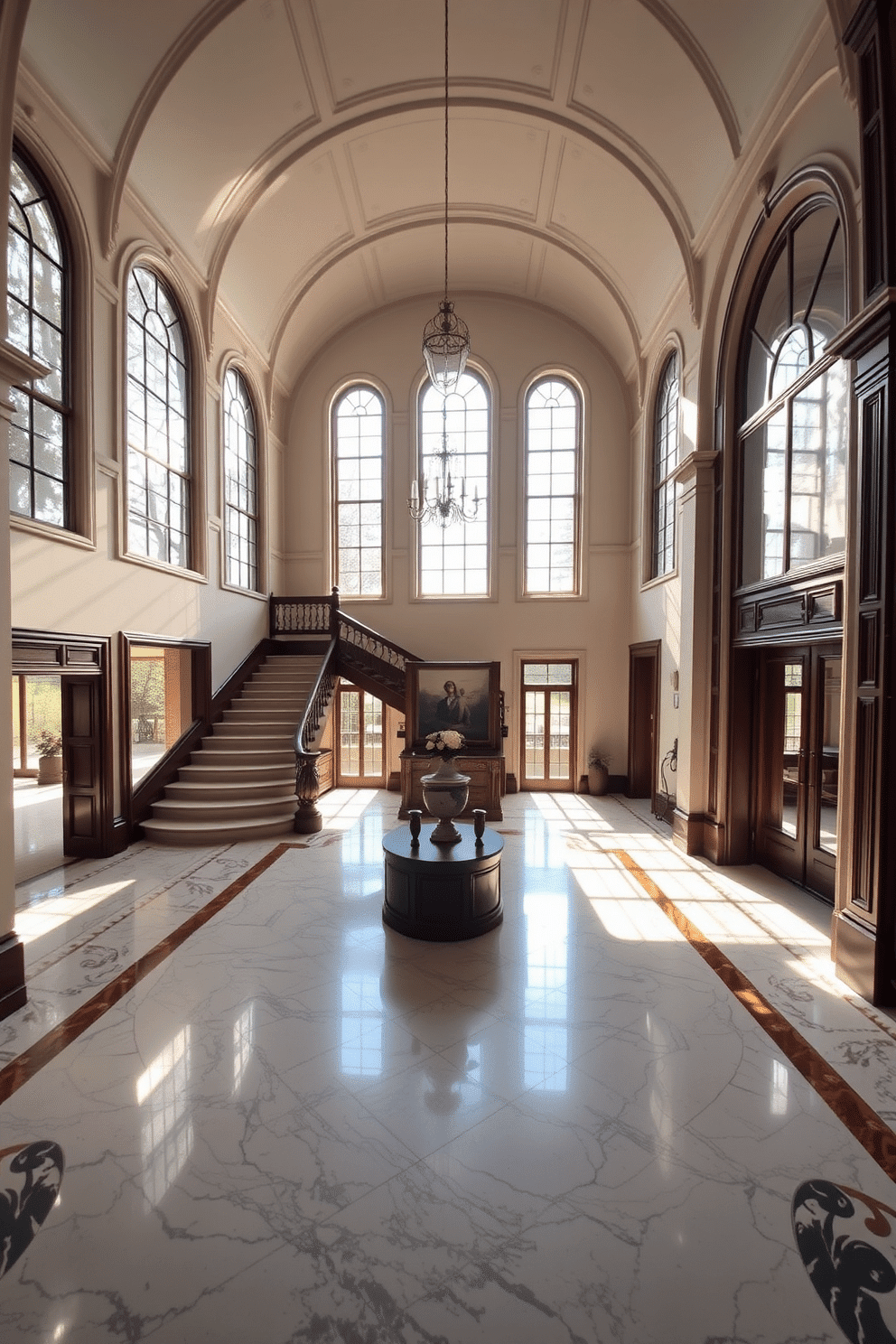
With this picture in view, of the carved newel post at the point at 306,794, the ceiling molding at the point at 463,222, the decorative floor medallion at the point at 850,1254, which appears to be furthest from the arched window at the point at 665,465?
the decorative floor medallion at the point at 850,1254

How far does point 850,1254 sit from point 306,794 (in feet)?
23.4

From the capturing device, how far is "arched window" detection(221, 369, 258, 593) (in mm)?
10773

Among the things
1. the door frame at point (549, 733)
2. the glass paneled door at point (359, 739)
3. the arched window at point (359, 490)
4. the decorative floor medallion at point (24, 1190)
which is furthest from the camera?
the arched window at point (359, 490)

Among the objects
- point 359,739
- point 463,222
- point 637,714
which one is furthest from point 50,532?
point 637,714

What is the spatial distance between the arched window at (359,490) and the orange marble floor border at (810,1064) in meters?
9.34

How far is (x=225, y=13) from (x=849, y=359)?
6.98 meters

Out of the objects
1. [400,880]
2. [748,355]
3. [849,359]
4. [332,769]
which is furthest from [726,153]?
[332,769]

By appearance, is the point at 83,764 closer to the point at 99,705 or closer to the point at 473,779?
the point at 99,705

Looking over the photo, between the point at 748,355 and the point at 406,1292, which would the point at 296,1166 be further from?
the point at 748,355

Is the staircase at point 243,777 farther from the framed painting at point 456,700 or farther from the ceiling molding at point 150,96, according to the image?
the ceiling molding at point 150,96

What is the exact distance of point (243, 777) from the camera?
919 cm

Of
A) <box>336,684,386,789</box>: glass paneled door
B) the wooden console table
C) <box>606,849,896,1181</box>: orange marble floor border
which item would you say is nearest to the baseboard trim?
<box>606,849,896,1181</box>: orange marble floor border

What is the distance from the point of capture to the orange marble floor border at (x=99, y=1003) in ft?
11.6

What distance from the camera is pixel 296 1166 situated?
2842 millimetres
